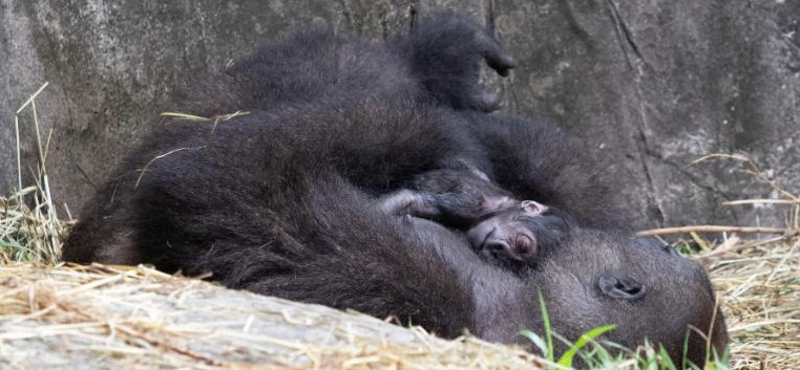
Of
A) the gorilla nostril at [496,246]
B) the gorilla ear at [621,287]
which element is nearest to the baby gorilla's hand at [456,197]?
the gorilla nostril at [496,246]

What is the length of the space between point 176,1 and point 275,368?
258cm

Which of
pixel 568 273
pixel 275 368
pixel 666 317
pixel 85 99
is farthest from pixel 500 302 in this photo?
pixel 85 99

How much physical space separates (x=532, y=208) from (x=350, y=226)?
824 mm

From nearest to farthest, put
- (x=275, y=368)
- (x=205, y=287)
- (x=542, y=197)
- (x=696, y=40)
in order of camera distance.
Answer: (x=275, y=368) → (x=205, y=287) → (x=542, y=197) → (x=696, y=40)

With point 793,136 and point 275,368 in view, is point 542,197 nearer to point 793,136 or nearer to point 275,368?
point 793,136

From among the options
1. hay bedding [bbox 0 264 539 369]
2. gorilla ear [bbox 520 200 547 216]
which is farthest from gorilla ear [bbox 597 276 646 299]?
hay bedding [bbox 0 264 539 369]

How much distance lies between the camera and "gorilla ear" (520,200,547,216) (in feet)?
11.9

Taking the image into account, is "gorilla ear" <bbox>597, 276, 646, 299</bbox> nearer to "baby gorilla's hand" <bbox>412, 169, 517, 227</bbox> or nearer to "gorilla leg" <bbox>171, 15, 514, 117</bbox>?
"baby gorilla's hand" <bbox>412, 169, 517, 227</bbox>

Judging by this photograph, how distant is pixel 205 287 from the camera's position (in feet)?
8.87

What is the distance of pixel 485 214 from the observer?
3604 millimetres

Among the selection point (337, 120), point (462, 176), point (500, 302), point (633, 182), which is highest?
point (337, 120)

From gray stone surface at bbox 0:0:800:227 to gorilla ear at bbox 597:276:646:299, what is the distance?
155 centimetres

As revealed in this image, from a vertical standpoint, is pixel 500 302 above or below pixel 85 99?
below

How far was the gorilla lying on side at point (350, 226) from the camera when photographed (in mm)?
3047
